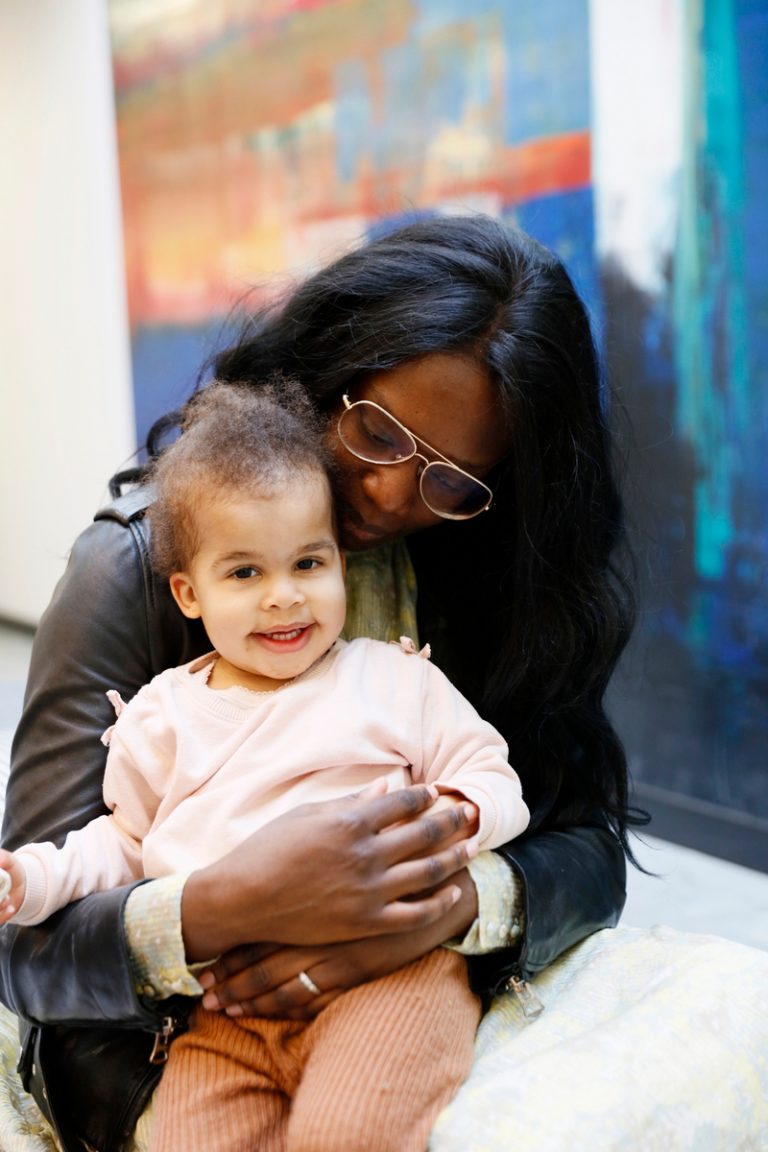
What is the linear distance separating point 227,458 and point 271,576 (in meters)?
0.19

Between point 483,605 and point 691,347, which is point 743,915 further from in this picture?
point 483,605

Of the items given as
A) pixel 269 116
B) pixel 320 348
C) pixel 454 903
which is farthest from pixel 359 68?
pixel 454 903

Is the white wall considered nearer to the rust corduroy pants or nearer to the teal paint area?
the teal paint area

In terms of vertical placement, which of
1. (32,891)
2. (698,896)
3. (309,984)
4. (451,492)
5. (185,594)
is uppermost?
(451,492)

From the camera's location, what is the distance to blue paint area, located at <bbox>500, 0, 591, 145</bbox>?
409 centimetres

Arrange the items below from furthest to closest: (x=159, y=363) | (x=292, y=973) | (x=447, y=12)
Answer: (x=159, y=363)
(x=447, y=12)
(x=292, y=973)

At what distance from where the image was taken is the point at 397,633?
6.93 feet

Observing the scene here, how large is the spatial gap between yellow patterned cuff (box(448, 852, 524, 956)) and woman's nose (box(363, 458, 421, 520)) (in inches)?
22.2

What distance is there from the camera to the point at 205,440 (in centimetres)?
180

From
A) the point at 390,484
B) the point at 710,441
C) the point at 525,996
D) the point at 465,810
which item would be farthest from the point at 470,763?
the point at 710,441

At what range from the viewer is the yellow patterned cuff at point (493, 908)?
5.48 feet

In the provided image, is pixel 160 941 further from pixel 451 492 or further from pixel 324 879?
pixel 451 492

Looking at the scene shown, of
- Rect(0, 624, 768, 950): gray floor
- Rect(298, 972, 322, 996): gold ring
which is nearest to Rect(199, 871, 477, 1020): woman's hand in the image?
Rect(298, 972, 322, 996): gold ring

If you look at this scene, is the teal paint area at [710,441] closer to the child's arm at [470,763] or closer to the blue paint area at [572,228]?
the blue paint area at [572,228]
